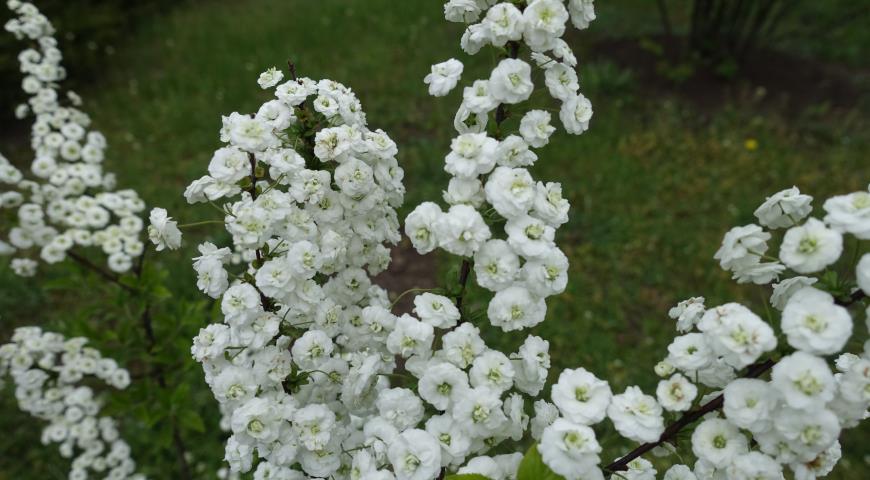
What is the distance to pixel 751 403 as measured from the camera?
113 centimetres

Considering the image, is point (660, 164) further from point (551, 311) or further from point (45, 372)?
point (45, 372)

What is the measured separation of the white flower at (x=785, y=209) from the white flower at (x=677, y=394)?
16.4 inches

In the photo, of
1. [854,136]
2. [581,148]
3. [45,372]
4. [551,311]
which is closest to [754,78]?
[854,136]

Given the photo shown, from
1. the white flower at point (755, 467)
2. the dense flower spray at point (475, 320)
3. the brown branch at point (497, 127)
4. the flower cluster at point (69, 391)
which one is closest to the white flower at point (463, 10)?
the dense flower spray at point (475, 320)

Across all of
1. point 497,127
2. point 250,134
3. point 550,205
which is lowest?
point 550,205

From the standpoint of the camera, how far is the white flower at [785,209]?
134 cm

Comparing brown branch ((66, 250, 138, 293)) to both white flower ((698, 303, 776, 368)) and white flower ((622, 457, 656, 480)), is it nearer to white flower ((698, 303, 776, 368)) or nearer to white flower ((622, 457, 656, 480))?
white flower ((622, 457, 656, 480))

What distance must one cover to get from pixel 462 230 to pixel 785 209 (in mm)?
709

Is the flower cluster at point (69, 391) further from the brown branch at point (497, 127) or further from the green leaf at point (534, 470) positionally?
the green leaf at point (534, 470)

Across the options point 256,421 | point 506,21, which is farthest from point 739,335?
point 256,421

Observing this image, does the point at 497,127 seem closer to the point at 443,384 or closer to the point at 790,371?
the point at 443,384

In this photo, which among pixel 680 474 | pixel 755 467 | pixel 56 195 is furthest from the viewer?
pixel 56 195

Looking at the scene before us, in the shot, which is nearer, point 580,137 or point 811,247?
point 811,247

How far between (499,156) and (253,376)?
76cm
